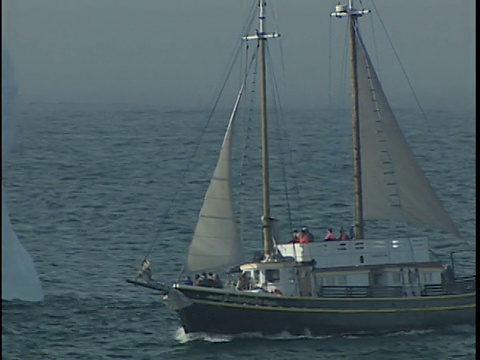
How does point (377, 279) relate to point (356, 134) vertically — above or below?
below

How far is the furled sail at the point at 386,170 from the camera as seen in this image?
49.9m

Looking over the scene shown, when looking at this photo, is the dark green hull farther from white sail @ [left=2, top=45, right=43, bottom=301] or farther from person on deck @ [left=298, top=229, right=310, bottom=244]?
white sail @ [left=2, top=45, right=43, bottom=301]

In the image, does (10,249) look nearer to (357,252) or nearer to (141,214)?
(357,252)

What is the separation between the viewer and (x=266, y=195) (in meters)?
49.2

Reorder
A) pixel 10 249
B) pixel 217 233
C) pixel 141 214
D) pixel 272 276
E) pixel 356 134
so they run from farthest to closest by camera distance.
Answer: pixel 141 214
pixel 356 134
pixel 272 276
pixel 217 233
pixel 10 249

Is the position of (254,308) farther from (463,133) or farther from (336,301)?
(463,133)

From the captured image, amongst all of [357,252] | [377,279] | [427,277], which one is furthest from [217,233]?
[427,277]

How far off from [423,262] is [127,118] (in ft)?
387

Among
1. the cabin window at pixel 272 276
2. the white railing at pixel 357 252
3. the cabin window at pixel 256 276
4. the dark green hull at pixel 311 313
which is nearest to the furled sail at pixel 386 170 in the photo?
the white railing at pixel 357 252

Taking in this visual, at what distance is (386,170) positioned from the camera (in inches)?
1978

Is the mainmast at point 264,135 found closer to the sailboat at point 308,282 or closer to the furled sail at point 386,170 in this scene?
the sailboat at point 308,282

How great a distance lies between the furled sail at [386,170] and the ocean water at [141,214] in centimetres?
437

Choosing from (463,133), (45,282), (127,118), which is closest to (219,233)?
(45,282)

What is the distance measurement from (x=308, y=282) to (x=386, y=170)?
213 inches
